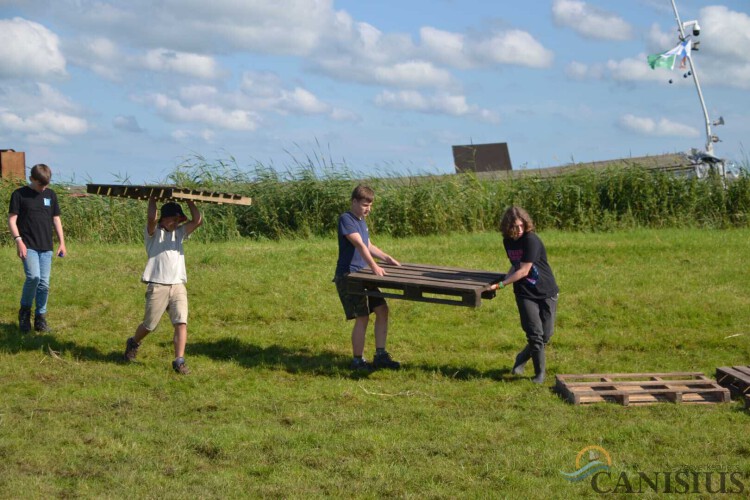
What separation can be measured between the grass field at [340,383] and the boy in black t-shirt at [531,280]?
→ 49cm

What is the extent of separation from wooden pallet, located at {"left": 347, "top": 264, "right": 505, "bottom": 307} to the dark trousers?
0.36 m

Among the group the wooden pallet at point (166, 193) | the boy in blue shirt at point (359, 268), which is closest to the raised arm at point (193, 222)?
the wooden pallet at point (166, 193)

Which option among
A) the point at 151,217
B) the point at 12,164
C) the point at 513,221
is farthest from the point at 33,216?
the point at 12,164

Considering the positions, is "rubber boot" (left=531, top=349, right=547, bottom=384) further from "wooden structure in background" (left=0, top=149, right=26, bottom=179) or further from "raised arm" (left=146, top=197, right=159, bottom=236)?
"wooden structure in background" (left=0, top=149, right=26, bottom=179)

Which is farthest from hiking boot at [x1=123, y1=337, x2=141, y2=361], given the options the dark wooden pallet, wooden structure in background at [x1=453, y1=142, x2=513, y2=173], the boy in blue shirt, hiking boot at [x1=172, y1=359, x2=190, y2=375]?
wooden structure in background at [x1=453, y1=142, x2=513, y2=173]

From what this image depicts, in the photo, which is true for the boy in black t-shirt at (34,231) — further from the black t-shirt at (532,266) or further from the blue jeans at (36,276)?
the black t-shirt at (532,266)

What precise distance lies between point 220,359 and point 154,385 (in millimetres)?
1255

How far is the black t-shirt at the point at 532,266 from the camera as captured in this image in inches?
309

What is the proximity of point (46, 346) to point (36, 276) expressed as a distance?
0.87 metres

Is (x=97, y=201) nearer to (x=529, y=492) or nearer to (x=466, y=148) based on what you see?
(x=466, y=148)

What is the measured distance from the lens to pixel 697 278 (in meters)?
12.1

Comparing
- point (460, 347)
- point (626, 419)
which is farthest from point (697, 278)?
point (626, 419)

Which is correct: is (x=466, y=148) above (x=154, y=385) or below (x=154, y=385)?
above

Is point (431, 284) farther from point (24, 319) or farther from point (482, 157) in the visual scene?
point (482, 157)
